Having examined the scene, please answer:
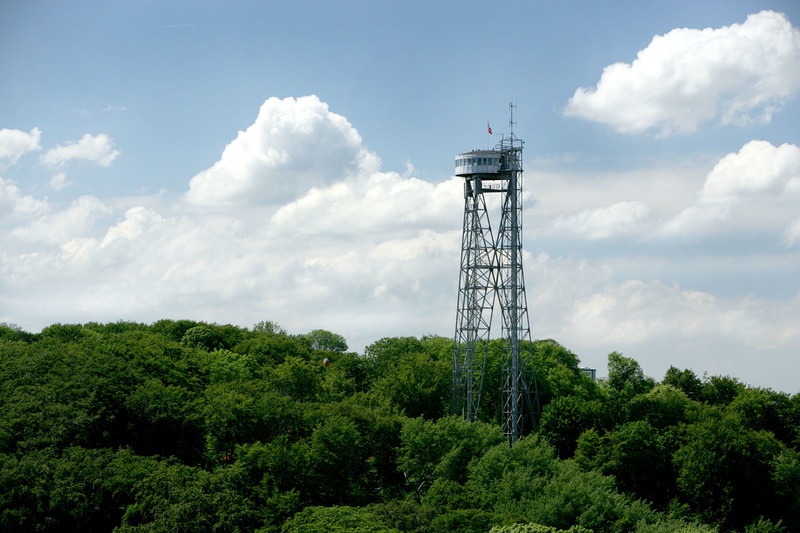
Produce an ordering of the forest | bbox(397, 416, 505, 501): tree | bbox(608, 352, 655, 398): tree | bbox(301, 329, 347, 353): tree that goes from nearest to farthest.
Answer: the forest → bbox(397, 416, 505, 501): tree → bbox(608, 352, 655, 398): tree → bbox(301, 329, 347, 353): tree

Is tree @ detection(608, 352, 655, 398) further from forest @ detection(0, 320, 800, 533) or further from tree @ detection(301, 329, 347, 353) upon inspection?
tree @ detection(301, 329, 347, 353)

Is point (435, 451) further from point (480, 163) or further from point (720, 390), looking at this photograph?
point (720, 390)

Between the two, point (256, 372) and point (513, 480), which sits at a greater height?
point (256, 372)

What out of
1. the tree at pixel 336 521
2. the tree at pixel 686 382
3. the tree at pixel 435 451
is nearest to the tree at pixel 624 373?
the tree at pixel 686 382

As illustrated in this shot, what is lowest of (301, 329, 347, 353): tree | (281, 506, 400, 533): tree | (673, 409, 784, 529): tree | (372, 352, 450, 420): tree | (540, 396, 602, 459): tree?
(281, 506, 400, 533): tree

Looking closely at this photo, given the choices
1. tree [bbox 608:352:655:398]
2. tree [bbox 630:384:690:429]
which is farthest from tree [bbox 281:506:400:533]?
tree [bbox 608:352:655:398]

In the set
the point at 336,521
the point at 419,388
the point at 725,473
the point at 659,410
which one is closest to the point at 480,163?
the point at 419,388

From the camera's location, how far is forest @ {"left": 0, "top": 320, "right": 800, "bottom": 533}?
5003cm

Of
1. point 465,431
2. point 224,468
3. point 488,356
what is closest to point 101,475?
point 224,468

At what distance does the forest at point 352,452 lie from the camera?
5003 cm

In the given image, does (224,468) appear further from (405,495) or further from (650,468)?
(650,468)

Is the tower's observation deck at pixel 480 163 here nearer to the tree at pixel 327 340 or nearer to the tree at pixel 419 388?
the tree at pixel 419 388

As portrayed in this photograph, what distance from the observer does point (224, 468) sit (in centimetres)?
5394

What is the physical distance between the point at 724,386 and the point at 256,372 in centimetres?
3921
